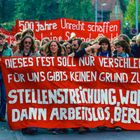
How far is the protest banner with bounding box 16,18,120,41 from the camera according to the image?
18.0 metres

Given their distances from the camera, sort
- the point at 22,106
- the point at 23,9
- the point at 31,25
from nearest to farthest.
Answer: the point at 22,106 < the point at 31,25 < the point at 23,9

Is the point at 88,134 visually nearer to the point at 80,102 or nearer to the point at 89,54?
the point at 80,102

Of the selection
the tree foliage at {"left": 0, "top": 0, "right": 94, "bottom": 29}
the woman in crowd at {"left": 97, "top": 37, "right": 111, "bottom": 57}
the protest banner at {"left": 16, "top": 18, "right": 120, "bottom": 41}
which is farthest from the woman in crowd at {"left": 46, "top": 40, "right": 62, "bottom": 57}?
the tree foliage at {"left": 0, "top": 0, "right": 94, "bottom": 29}

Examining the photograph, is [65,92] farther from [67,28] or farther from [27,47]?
[67,28]

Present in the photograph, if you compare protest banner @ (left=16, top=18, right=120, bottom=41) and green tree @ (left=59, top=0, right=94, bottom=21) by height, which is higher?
green tree @ (left=59, top=0, right=94, bottom=21)

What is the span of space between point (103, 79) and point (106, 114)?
0.53 meters

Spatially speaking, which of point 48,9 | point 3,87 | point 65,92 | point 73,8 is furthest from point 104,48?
point 48,9

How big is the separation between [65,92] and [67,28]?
796 centimetres

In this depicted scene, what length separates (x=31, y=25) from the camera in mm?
18484

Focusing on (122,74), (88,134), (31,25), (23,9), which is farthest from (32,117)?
(23,9)

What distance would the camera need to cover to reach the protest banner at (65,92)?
403 inches

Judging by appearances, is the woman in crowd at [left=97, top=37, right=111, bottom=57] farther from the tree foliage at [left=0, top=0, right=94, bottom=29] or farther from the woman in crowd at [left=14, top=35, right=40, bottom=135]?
the tree foliage at [left=0, top=0, right=94, bottom=29]

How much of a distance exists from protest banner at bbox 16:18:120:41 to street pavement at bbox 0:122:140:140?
7655 millimetres

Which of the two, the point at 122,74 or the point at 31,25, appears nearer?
the point at 122,74
